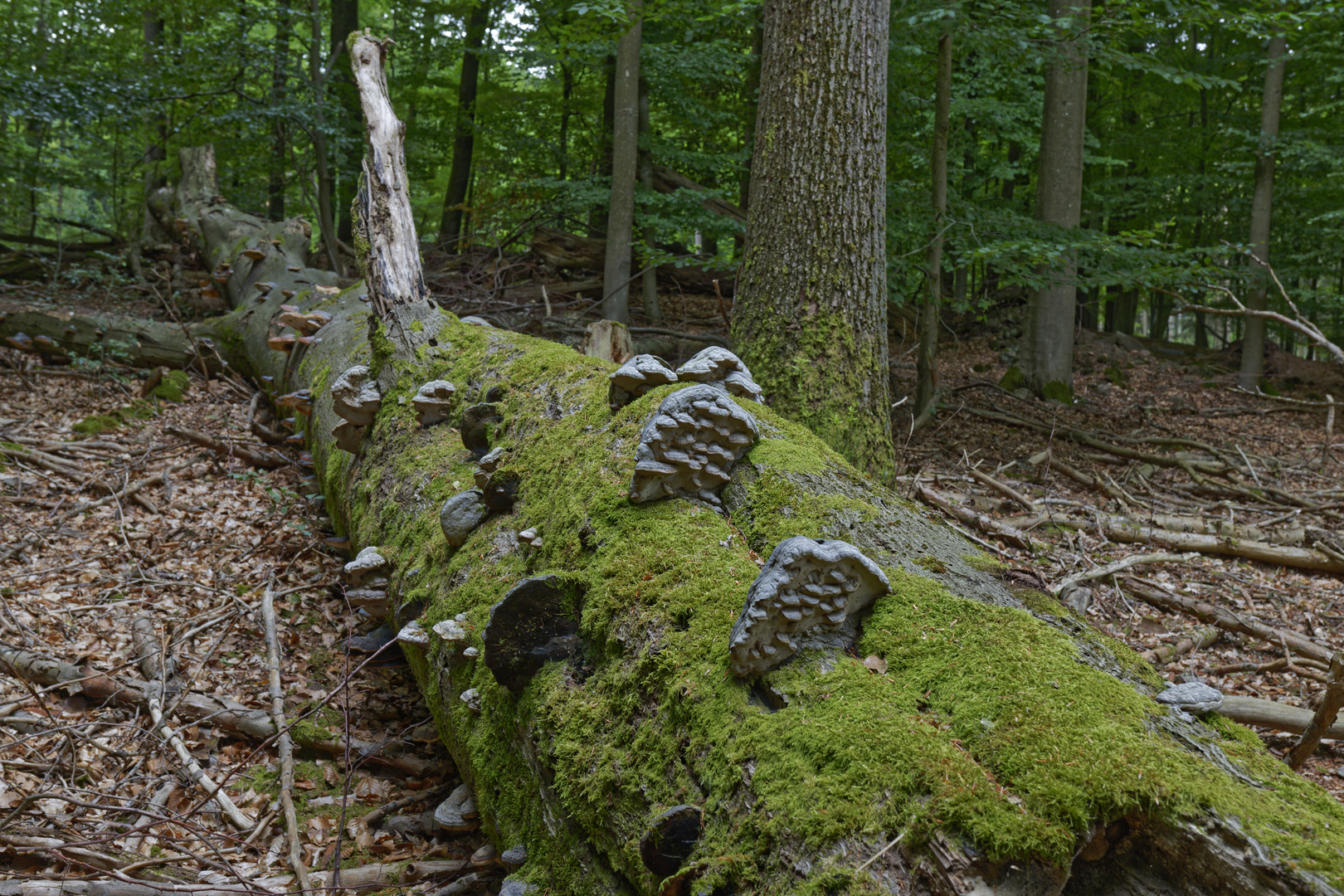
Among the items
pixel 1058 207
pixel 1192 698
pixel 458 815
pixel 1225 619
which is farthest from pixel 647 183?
pixel 1192 698

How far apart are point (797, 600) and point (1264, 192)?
17854 mm

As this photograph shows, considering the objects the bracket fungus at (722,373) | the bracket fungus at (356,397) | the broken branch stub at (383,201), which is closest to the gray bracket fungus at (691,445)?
the bracket fungus at (722,373)

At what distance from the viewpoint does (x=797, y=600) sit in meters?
2.04

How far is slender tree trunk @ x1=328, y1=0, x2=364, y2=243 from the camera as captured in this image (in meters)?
12.2

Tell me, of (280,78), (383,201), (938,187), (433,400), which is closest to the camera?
(433,400)

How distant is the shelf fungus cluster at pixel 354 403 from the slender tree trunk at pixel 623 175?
239 inches

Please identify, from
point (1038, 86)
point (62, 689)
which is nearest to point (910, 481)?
point (62, 689)

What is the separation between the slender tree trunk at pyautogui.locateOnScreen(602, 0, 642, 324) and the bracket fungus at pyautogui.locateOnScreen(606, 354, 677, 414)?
7.60 m

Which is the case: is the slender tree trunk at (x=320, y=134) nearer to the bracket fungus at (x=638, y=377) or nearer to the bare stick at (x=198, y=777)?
the bare stick at (x=198, y=777)

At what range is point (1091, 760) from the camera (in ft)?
5.46

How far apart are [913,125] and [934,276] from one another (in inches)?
201

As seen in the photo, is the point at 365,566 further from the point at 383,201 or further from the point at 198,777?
the point at 383,201

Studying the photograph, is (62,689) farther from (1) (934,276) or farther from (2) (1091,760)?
(1) (934,276)

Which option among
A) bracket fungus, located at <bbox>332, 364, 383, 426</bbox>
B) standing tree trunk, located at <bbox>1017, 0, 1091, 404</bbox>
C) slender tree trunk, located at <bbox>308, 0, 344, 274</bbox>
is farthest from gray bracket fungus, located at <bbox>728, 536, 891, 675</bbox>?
slender tree trunk, located at <bbox>308, 0, 344, 274</bbox>
